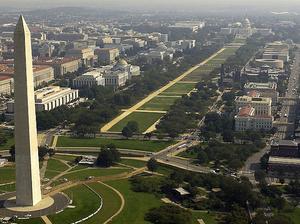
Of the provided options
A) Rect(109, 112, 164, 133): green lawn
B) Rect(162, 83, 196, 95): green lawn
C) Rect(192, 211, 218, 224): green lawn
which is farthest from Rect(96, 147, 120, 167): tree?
Rect(162, 83, 196, 95): green lawn

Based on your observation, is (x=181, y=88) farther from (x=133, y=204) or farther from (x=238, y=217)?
(x=238, y=217)

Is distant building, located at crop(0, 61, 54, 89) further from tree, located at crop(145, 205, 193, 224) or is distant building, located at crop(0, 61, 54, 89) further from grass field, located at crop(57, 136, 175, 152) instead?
tree, located at crop(145, 205, 193, 224)

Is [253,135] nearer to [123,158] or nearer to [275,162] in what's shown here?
[275,162]

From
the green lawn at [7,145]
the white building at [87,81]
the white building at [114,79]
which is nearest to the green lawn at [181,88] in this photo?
the white building at [114,79]

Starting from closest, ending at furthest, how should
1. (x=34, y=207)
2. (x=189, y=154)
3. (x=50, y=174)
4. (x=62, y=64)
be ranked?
(x=34, y=207) < (x=50, y=174) < (x=189, y=154) < (x=62, y=64)

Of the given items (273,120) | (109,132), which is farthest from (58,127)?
(273,120)

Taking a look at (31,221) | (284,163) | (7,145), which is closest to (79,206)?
(31,221)
